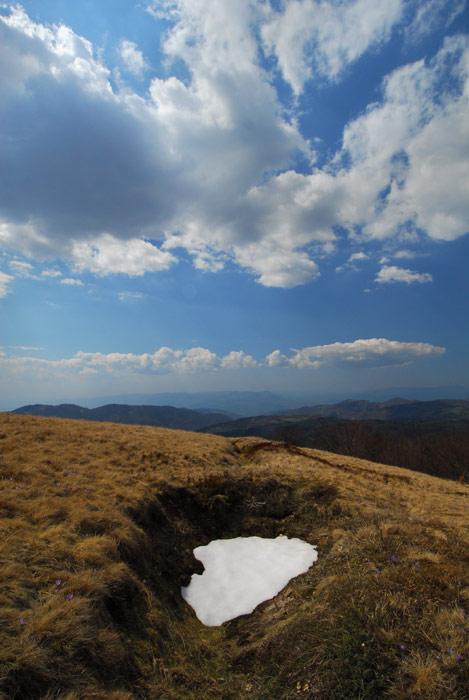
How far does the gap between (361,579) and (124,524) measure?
22.6 feet

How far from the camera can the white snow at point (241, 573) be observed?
27.7 ft

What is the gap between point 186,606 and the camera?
8359 millimetres

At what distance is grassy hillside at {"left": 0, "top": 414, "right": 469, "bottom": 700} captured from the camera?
4996 millimetres

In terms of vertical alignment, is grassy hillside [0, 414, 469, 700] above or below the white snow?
above

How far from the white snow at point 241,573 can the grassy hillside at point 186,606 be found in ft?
1.31

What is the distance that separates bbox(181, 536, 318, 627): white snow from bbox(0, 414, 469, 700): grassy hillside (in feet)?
1.31

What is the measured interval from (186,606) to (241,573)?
82.9 inches

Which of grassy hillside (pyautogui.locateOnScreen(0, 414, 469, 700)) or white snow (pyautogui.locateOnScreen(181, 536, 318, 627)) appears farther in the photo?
white snow (pyautogui.locateOnScreen(181, 536, 318, 627))

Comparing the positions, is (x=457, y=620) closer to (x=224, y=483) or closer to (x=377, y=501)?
(x=377, y=501)

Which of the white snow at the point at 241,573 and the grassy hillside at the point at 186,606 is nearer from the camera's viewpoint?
the grassy hillside at the point at 186,606

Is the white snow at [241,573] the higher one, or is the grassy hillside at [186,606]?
the grassy hillside at [186,606]

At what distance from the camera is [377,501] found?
14570 mm

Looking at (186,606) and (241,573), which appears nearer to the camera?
(186,606)

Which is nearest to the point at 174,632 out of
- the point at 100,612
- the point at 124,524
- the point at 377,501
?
the point at 100,612
